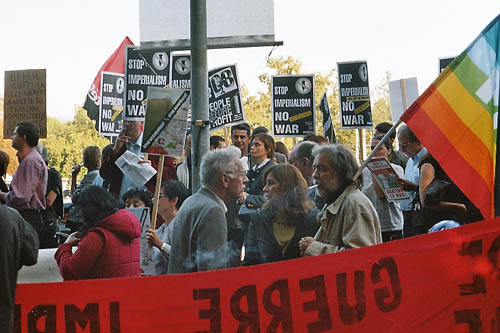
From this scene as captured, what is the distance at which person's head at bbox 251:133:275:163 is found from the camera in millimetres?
7238

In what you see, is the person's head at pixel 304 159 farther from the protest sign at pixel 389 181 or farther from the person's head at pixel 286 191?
the person's head at pixel 286 191

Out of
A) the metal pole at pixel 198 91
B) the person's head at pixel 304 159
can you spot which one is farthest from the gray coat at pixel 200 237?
the person's head at pixel 304 159

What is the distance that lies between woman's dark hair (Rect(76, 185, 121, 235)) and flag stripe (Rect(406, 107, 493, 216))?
1956mm

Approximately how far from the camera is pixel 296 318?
12.5ft

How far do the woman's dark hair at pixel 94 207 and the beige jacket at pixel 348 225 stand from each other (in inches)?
50.5

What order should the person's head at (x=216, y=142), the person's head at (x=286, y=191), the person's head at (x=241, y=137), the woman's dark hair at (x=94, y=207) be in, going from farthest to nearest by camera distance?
the person's head at (x=216, y=142)
the person's head at (x=241, y=137)
the person's head at (x=286, y=191)
the woman's dark hair at (x=94, y=207)

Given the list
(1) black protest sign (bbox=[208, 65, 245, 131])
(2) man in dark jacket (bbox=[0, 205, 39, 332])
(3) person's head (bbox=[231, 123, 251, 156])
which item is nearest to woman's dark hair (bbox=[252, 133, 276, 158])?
(3) person's head (bbox=[231, 123, 251, 156])

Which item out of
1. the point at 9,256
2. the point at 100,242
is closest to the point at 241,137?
the point at 100,242

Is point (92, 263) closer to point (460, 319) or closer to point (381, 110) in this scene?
point (460, 319)

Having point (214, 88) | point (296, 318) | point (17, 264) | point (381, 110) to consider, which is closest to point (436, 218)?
point (296, 318)

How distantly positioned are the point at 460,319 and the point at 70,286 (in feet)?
6.83

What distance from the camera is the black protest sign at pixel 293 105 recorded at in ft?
35.7

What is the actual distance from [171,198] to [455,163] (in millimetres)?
2543

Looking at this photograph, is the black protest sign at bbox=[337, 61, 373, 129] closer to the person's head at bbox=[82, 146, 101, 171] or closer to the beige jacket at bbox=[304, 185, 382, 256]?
the person's head at bbox=[82, 146, 101, 171]
